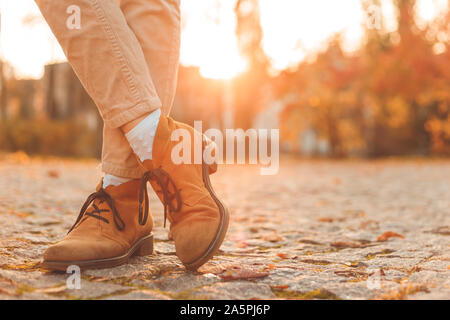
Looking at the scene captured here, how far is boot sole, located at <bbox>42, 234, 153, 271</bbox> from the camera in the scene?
49.3 inches

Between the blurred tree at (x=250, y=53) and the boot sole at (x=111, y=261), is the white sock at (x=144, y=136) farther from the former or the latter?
the blurred tree at (x=250, y=53)

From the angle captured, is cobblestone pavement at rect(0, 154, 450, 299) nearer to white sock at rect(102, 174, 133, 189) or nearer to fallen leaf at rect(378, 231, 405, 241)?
fallen leaf at rect(378, 231, 405, 241)

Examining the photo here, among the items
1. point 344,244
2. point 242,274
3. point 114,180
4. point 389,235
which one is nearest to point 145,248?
point 114,180

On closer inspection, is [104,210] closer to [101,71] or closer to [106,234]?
[106,234]

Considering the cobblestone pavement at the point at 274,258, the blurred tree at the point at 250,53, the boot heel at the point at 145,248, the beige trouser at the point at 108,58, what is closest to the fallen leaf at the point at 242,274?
the cobblestone pavement at the point at 274,258

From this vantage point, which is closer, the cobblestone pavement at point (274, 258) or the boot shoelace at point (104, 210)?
the cobblestone pavement at point (274, 258)

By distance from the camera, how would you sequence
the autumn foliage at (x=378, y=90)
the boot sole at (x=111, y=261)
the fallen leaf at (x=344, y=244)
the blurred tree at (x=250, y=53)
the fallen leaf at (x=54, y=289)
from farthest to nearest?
the blurred tree at (x=250, y=53)
the autumn foliage at (x=378, y=90)
the fallen leaf at (x=344, y=244)
the boot sole at (x=111, y=261)
the fallen leaf at (x=54, y=289)

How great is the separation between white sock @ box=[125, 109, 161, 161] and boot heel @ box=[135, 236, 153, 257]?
0.33 meters

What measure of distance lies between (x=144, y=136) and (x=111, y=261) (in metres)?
0.38

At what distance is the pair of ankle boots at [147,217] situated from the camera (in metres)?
1.29

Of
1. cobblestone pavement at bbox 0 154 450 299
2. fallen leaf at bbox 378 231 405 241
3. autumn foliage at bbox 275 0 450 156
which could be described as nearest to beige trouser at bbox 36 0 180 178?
cobblestone pavement at bbox 0 154 450 299

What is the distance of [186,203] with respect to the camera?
1346 millimetres
